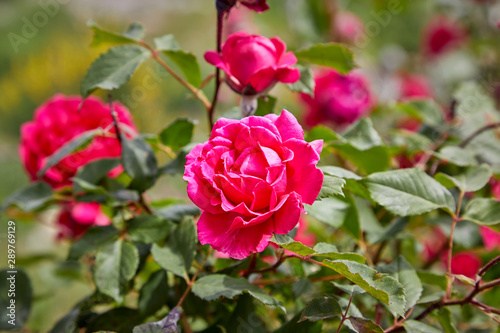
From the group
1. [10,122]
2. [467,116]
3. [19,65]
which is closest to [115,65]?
[467,116]

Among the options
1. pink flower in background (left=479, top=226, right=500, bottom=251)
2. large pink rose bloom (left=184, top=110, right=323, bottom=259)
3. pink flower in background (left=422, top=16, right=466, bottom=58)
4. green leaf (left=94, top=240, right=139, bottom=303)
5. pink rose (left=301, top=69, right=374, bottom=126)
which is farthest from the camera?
pink flower in background (left=422, top=16, right=466, bottom=58)

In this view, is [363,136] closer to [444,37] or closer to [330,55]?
[330,55]

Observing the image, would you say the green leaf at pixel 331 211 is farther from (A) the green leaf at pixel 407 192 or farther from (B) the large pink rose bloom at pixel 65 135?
(B) the large pink rose bloom at pixel 65 135

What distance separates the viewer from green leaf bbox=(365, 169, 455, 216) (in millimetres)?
369

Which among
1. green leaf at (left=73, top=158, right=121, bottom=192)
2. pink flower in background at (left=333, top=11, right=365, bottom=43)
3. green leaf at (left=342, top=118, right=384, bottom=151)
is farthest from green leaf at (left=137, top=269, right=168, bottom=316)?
pink flower in background at (left=333, top=11, right=365, bottom=43)

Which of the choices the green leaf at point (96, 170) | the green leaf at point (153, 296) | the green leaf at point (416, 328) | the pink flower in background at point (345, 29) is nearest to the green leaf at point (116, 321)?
the green leaf at point (153, 296)

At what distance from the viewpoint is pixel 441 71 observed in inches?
55.2

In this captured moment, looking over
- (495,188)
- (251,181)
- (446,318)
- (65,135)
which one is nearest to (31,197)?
(65,135)

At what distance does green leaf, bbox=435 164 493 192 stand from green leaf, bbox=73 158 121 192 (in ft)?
1.01

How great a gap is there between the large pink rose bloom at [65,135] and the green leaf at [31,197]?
1.4 inches

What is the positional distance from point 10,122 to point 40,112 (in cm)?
182

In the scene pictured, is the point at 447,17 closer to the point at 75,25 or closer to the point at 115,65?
the point at 115,65

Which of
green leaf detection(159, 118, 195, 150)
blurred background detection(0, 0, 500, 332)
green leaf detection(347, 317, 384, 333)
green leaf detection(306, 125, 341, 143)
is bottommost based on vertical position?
blurred background detection(0, 0, 500, 332)

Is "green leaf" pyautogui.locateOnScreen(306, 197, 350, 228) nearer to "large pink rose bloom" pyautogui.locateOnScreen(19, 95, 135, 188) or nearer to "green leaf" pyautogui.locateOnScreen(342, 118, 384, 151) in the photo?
"green leaf" pyautogui.locateOnScreen(342, 118, 384, 151)
